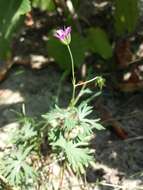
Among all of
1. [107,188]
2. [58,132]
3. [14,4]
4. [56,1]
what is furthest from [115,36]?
[58,132]

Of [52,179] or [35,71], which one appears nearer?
[52,179]

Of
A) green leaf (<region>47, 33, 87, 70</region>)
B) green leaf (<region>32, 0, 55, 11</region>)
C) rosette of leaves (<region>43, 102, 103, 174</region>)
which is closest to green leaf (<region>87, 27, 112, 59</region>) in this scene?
green leaf (<region>47, 33, 87, 70</region>)

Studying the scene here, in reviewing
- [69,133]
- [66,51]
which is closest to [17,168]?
[69,133]

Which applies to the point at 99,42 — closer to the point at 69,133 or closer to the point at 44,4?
the point at 44,4

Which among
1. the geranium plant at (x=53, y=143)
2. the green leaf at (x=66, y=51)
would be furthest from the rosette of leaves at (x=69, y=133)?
the green leaf at (x=66, y=51)

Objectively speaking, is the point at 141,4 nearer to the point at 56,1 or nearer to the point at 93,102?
→ the point at 56,1
